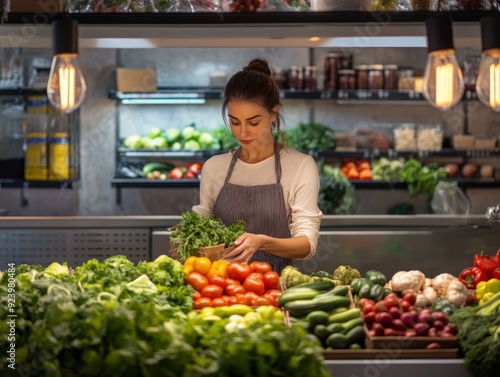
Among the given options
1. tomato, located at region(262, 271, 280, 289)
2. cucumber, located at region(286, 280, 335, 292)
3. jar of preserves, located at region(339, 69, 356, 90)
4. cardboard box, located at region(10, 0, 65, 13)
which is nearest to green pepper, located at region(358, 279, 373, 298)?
cucumber, located at region(286, 280, 335, 292)

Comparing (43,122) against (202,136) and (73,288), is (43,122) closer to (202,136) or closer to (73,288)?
(202,136)

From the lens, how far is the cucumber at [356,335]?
298 cm

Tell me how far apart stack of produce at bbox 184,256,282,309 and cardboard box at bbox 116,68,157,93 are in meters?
4.56

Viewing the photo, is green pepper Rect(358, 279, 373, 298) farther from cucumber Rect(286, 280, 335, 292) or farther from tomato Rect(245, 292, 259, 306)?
tomato Rect(245, 292, 259, 306)

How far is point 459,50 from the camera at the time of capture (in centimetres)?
872

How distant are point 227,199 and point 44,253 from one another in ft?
7.88

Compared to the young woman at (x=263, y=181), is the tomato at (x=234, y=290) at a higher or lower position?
lower

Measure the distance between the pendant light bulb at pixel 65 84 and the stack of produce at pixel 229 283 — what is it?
88cm

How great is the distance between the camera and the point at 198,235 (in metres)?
3.86

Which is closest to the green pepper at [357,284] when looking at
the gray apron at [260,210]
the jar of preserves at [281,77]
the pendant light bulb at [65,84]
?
the gray apron at [260,210]

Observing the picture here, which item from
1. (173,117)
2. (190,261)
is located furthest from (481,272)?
(173,117)

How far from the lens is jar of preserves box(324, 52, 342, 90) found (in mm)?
8242

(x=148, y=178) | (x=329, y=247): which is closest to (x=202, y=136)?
(x=148, y=178)

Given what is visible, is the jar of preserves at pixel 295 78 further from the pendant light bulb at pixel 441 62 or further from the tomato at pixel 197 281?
the tomato at pixel 197 281
